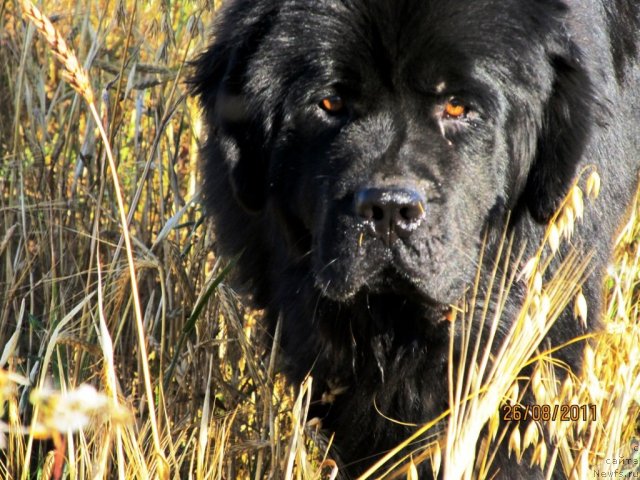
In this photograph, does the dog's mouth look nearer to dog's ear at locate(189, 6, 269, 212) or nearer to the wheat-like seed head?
dog's ear at locate(189, 6, 269, 212)

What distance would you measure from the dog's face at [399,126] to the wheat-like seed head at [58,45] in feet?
3.22

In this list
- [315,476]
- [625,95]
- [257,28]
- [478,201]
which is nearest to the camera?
[315,476]

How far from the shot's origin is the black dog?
2385mm

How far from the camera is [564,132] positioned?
265cm

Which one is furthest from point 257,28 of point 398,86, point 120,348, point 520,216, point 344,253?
point 120,348

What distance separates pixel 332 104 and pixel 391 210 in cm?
51

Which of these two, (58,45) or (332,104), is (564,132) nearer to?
(332,104)

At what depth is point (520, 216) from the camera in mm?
2717

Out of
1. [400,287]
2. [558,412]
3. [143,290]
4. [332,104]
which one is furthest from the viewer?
[143,290]

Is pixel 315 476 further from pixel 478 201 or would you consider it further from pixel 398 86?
pixel 398 86

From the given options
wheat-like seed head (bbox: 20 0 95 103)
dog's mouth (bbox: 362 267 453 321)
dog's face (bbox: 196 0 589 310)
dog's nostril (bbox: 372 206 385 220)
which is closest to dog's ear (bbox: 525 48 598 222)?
dog's face (bbox: 196 0 589 310)

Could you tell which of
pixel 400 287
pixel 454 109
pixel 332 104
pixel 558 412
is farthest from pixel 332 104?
pixel 558 412

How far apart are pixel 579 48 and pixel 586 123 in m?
0.22

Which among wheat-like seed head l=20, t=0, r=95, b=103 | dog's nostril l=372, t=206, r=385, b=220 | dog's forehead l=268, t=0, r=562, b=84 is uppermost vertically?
wheat-like seed head l=20, t=0, r=95, b=103
